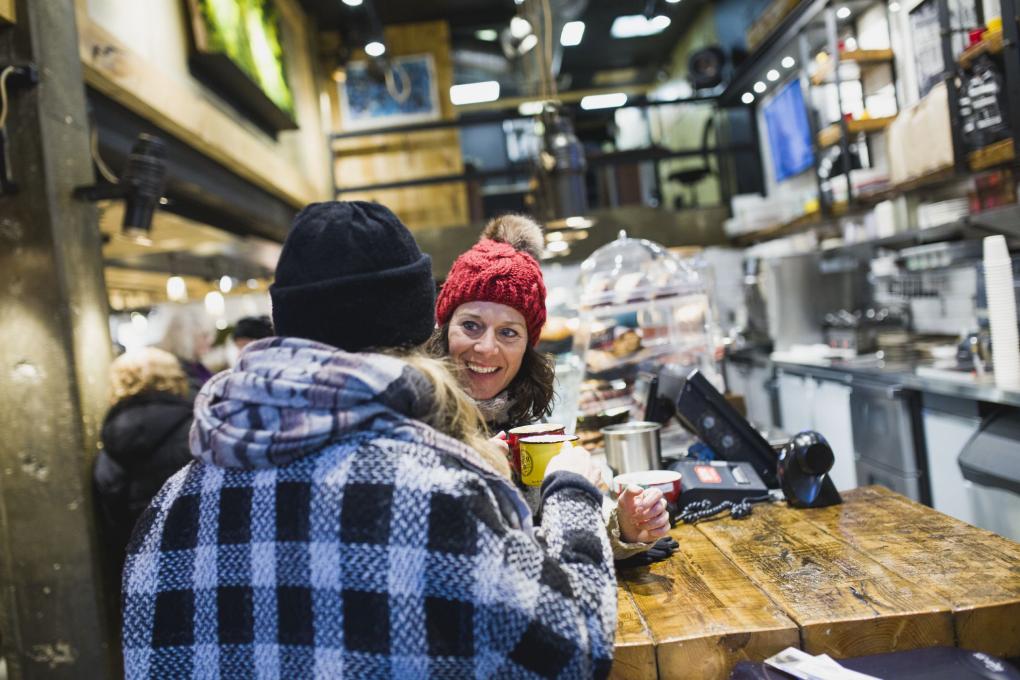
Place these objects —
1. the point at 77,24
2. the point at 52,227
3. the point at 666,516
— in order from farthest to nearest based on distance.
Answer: the point at 77,24, the point at 52,227, the point at 666,516

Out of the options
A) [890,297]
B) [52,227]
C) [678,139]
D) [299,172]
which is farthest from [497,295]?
[678,139]

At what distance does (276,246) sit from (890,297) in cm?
620

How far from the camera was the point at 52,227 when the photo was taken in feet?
9.46

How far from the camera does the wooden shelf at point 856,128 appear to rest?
564 cm

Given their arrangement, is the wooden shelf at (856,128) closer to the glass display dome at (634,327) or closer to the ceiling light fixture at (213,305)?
the glass display dome at (634,327)

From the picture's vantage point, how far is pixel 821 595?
1.37 m

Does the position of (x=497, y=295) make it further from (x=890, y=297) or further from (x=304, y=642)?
(x=890, y=297)

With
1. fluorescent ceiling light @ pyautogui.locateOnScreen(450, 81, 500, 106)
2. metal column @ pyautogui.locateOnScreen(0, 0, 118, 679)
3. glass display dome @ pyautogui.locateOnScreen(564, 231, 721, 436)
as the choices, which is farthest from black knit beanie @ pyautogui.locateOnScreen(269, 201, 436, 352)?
fluorescent ceiling light @ pyautogui.locateOnScreen(450, 81, 500, 106)

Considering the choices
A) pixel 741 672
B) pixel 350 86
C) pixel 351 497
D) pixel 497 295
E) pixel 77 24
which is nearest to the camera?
pixel 351 497

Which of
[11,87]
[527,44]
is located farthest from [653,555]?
[527,44]

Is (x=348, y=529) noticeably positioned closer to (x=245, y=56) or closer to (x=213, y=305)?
(x=245, y=56)

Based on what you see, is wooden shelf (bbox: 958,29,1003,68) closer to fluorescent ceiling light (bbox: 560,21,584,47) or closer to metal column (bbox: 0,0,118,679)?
fluorescent ceiling light (bbox: 560,21,584,47)

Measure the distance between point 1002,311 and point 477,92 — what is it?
11.6 m

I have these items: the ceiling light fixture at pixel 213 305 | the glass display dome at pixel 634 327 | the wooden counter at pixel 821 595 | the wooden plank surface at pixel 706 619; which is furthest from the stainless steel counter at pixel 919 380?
the ceiling light fixture at pixel 213 305
